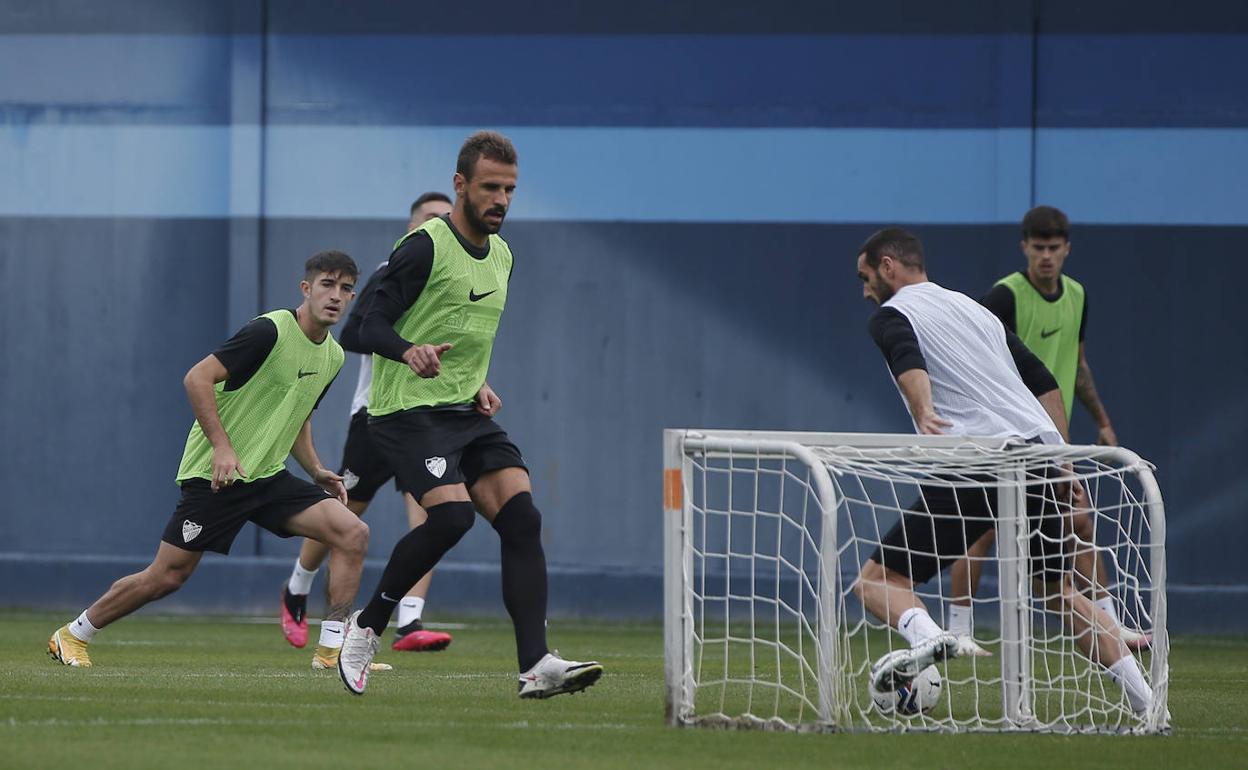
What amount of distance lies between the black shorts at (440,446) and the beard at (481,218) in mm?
612

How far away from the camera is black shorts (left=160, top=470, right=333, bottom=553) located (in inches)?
297

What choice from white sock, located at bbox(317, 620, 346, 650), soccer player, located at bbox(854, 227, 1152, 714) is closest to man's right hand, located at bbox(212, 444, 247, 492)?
white sock, located at bbox(317, 620, 346, 650)

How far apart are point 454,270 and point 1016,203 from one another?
623cm

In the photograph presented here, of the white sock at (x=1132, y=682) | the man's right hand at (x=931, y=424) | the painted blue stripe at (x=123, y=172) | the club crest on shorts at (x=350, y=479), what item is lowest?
the white sock at (x=1132, y=682)

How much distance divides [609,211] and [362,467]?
335 centimetres

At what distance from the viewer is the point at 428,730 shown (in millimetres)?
5301

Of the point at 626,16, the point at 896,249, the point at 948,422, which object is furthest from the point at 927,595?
the point at 626,16

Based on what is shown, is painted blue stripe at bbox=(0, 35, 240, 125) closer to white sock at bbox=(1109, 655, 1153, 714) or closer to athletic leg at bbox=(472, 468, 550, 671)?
athletic leg at bbox=(472, 468, 550, 671)

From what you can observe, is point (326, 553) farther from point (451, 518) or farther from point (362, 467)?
point (451, 518)

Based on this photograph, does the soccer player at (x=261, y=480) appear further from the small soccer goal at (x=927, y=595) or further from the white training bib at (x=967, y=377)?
the white training bib at (x=967, y=377)

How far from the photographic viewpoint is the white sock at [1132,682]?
19.4ft

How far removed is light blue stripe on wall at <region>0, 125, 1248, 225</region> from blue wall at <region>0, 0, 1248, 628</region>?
0.07ft

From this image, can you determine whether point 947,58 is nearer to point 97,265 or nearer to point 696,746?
point 97,265

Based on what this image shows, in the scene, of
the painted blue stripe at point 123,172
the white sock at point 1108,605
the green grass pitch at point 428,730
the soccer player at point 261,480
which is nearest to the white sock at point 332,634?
the soccer player at point 261,480
